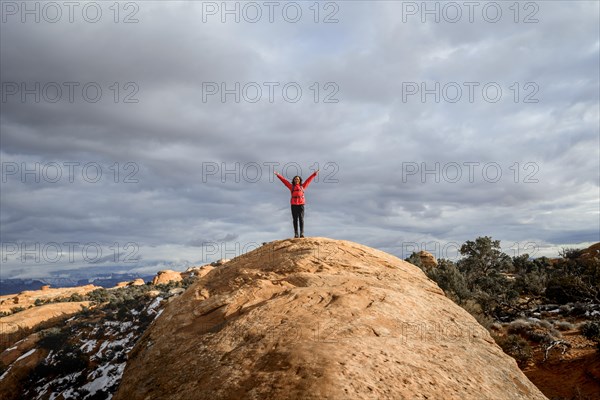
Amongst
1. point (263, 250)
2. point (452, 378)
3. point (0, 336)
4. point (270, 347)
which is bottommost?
point (0, 336)

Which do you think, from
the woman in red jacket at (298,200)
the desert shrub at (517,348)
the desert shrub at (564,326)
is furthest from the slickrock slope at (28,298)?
the desert shrub at (564,326)

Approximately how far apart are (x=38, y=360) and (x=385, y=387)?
27.4m

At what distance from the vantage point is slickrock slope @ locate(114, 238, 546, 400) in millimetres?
4914

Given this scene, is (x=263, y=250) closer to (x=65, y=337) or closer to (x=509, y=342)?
(x=509, y=342)

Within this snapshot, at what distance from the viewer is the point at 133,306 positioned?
102 ft

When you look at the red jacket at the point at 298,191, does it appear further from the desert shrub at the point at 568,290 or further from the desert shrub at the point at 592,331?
the desert shrub at the point at 568,290

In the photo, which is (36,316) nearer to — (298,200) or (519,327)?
(298,200)

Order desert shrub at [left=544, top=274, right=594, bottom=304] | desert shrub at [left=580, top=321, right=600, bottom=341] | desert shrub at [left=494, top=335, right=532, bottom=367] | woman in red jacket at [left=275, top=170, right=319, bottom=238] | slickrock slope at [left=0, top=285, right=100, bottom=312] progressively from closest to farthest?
1. woman in red jacket at [left=275, top=170, right=319, bottom=238]
2. desert shrub at [left=494, top=335, right=532, bottom=367]
3. desert shrub at [left=580, top=321, right=600, bottom=341]
4. desert shrub at [left=544, top=274, right=594, bottom=304]
5. slickrock slope at [left=0, top=285, right=100, bottom=312]

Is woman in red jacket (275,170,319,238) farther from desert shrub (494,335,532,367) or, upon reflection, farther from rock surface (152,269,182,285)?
rock surface (152,269,182,285)

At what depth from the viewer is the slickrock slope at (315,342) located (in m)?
4.91

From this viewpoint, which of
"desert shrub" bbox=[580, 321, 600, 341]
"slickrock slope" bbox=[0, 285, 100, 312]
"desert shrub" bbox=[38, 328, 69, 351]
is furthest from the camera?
"slickrock slope" bbox=[0, 285, 100, 312]

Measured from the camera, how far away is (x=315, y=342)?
5.62 m

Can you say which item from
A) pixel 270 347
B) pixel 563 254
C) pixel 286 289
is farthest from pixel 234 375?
pixel 563 254

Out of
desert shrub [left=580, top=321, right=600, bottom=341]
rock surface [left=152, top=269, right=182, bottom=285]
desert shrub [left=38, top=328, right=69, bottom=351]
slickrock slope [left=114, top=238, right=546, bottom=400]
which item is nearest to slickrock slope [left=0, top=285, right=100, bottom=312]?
rock surface [left=152, top=269, right=182, bottom=285]
